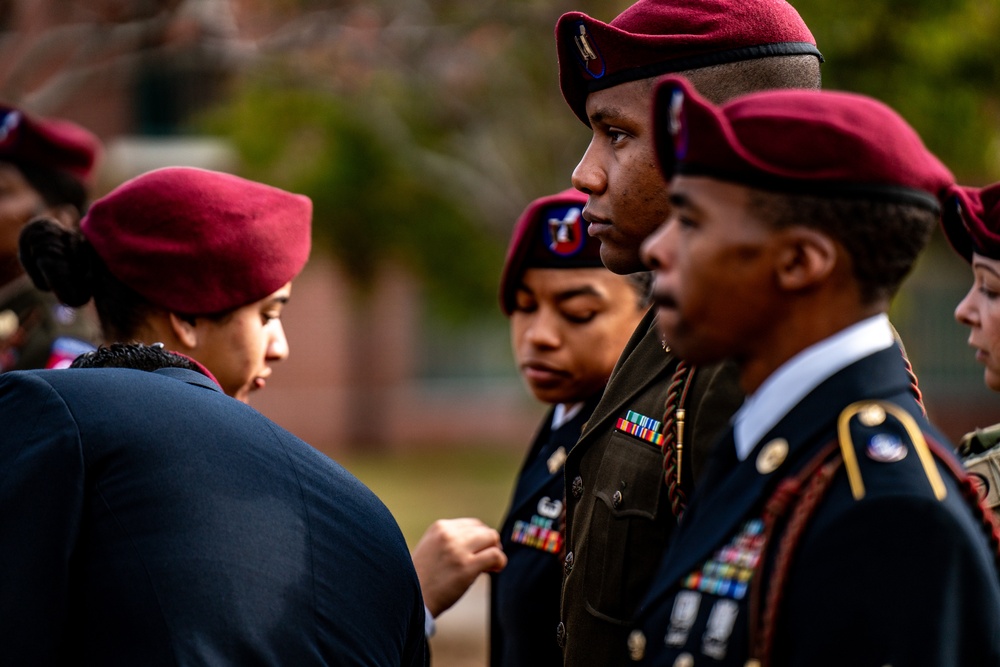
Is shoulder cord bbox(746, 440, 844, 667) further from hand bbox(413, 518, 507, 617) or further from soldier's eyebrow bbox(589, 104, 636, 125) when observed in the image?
hand bbox(413, 518, 507, 617)

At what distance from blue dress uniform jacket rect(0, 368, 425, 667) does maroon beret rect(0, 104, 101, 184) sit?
8.53ft

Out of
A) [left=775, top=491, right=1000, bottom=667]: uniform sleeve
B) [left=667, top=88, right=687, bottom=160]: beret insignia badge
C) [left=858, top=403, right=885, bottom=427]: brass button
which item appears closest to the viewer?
[left=775, top=491, right=1000, bottom=667]: uniform sleeve

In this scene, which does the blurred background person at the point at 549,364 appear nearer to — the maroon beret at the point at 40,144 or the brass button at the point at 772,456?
the brass button at the point at 772,456

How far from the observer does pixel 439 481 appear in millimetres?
17266

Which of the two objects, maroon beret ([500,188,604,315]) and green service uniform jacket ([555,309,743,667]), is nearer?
green service uniform jacket ([555,309,743,667])

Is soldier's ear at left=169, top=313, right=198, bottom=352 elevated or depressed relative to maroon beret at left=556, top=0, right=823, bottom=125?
depressed

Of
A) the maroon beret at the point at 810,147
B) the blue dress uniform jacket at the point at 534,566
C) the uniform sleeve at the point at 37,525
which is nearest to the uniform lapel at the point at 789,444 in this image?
the maroon beret at the point at 810,147

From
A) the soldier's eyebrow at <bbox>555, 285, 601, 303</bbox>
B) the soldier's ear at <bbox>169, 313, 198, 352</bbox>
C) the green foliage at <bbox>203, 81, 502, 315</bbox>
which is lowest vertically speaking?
the green foliage at <bbox>203, 81, 502, 315</bbox>

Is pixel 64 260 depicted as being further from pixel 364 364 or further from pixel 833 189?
pixel 364 364

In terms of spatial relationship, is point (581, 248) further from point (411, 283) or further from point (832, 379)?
point (411, 283)

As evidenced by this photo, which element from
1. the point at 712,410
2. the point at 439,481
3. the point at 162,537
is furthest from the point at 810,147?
the point at 439,481

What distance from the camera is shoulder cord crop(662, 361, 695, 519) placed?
234 centimetres

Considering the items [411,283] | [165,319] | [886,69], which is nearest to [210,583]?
[165,319]

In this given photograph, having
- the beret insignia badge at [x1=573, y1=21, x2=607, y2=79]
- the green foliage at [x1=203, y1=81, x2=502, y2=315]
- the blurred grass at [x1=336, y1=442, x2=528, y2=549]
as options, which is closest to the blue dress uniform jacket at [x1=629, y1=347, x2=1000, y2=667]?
the beret insignia badge at [x1=573, y1=21, x2=607, y2=79]
